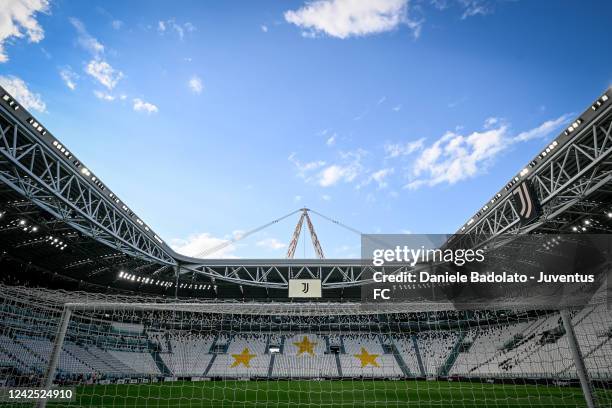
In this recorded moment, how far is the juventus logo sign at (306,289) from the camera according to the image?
677 inches

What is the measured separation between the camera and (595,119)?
1262cm

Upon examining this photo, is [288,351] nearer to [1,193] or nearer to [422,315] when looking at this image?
[422,315]

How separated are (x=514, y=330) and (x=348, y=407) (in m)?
13.7

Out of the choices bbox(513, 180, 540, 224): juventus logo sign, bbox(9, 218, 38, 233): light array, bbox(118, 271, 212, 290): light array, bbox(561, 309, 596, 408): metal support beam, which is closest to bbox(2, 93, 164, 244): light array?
bbox(9, 218, 38, 233): light array

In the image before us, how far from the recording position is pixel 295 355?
111ft

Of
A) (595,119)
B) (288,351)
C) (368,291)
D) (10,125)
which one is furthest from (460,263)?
(10,125)

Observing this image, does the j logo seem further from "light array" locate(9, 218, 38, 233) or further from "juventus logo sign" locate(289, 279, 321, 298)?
"light array" locate(9, 218, 38, 233)

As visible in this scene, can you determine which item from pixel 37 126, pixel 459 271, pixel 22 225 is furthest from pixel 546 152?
pixel 22 225

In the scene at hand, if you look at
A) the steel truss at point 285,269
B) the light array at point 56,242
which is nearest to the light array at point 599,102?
the steel truss at point 285,269

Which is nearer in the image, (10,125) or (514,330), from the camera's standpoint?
(10,125)

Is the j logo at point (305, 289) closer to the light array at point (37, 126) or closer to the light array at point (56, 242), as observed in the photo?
the light array at point (37, 126)

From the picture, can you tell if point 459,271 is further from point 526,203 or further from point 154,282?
point 154,282

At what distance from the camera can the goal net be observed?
33.0 ft

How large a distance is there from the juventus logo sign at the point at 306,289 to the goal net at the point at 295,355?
4.74 ft
